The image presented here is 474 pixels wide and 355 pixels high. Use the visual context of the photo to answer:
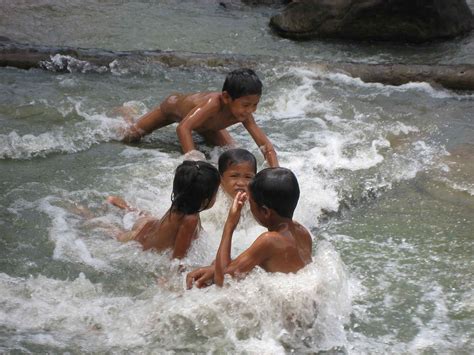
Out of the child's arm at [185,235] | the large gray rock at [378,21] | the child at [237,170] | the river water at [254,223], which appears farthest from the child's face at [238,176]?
the large gray rock at [378,21]

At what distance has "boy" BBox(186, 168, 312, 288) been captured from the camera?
3992 mm

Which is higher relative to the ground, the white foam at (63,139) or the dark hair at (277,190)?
the dark hair at (277,190)

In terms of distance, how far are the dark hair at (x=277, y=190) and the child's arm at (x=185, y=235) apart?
0.55 m

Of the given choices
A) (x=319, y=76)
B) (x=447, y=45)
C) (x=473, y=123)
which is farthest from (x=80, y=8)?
(x=473, y=123)

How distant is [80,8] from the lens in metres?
11.4

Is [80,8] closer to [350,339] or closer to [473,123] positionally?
[473,123]

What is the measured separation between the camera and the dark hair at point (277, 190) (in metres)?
3.97

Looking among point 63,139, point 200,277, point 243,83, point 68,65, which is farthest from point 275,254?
point 68,65

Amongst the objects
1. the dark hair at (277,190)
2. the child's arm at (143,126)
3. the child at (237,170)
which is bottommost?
the child's arm at (143,126)

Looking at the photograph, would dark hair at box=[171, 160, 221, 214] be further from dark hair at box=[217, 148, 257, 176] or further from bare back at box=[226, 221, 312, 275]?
dark hair at box=[217, 148, 257, 176]

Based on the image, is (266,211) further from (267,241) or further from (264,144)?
(264,144)

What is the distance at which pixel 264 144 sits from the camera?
6.16 metres

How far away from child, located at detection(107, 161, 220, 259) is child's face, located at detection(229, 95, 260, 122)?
1496mm

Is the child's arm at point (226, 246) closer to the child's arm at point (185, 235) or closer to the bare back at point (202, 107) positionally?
the child's arm at point (185, 235)
